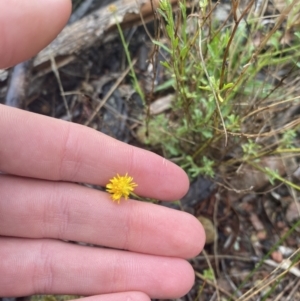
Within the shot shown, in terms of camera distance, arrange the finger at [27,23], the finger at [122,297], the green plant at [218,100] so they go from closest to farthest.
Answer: the finger at [27,23] < the green plant at [218,100] < the finger at [122,297]

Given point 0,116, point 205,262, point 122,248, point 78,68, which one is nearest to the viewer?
point 0,116

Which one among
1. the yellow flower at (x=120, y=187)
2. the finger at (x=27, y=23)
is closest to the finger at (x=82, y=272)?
the yellow flower at (x=120, y=187)

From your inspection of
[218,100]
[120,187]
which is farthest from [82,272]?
[218,100]

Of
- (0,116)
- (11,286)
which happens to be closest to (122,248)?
(11,286)

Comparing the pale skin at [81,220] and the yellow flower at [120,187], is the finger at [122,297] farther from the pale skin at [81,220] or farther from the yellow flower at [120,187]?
the yellow flower at [120,187]

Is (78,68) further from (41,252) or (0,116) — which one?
(41,252)

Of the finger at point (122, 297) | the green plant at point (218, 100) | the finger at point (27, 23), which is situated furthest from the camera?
the finger at point (122, 297)

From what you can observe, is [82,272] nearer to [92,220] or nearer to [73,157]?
[92,220]
